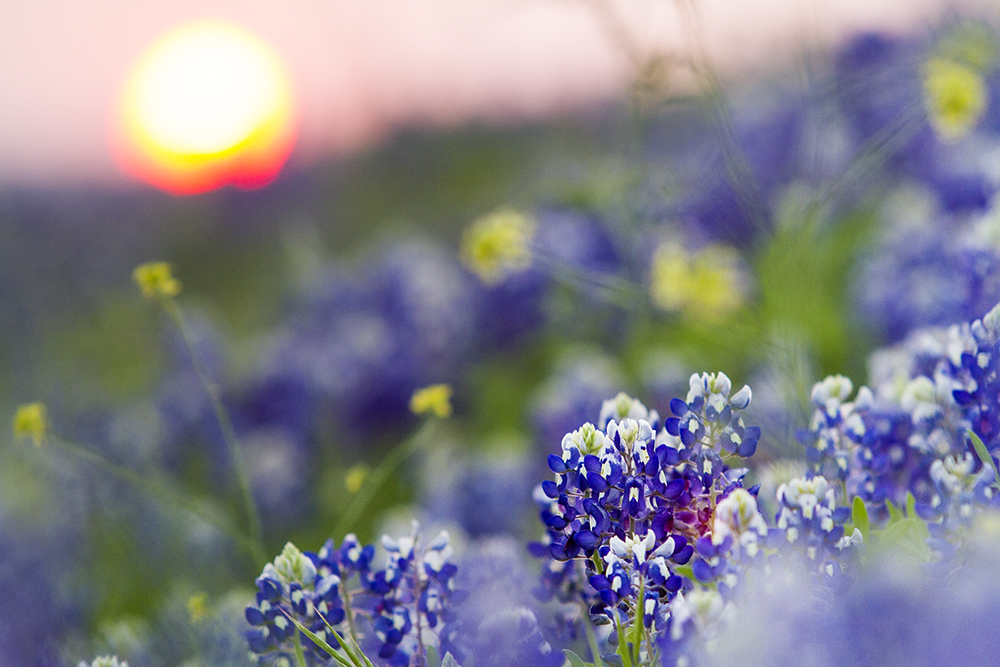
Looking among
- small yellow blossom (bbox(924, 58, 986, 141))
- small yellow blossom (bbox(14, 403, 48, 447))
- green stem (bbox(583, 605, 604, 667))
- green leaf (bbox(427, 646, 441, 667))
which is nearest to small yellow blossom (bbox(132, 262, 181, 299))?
small yellow blossom (bbox(14, 403, 48, 447))

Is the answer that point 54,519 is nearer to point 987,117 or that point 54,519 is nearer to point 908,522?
point 908,522

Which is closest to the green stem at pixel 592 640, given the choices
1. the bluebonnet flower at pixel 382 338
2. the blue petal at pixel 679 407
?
the blue petal at pixel 679 407

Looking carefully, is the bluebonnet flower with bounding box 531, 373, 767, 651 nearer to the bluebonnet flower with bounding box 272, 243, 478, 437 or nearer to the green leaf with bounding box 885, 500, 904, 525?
the green leaf with bounding box 885, 500, 904, 525

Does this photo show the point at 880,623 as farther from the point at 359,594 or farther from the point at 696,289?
the point at 696,289

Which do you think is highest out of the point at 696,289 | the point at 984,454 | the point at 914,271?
the point at 914,271

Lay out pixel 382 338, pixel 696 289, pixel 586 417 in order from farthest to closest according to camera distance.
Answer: pixel 382 338
pixel 586 417
pixel 696 289

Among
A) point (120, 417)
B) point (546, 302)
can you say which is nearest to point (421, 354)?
point (546, 302)

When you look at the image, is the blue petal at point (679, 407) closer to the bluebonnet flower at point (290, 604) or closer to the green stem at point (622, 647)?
the green stem at point (622, 647)

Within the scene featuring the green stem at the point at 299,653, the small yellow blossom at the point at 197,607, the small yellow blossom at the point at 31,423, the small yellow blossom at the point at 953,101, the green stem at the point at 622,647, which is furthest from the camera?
the small yellow blossom at the point at 953,101

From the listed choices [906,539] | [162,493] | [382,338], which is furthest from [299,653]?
[382,338]

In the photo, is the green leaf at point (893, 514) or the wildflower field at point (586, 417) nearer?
the wildflower field at point (586, 417)
